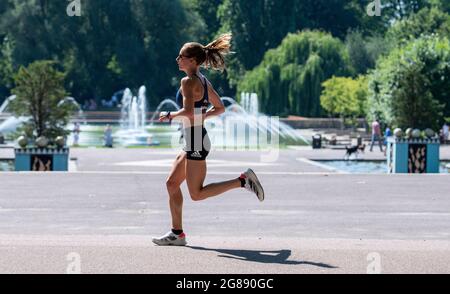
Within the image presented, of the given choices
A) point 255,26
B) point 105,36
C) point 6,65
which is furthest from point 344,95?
point 6,65

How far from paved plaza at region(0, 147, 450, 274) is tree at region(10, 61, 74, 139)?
10248 mm

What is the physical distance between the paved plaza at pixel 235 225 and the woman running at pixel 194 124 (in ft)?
1.43

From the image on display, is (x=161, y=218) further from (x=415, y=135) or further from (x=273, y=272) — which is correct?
(x=415, y=135)

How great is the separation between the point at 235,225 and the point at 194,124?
3.42 m

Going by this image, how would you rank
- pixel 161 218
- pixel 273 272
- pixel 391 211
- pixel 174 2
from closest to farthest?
1. pixel 273 272
2. pixel 161 218
3. pixel 391 211
4. pixel 174 2

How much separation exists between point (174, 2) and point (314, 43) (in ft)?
62.8

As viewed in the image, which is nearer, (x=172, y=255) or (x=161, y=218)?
(x=172, y=255)

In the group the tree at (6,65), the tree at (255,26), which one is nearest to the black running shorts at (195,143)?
the tree at (6,65)

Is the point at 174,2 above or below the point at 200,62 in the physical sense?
above

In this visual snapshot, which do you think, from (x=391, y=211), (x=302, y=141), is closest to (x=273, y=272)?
(x=391, y=211)

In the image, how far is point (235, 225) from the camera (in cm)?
1306

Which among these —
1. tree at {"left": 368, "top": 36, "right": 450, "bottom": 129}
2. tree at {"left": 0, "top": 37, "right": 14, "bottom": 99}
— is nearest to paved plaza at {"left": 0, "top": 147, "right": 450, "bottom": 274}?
tree at {"left": 368, "top": 36, "right": 450, "bottom": 129}

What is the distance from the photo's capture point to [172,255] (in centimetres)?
930

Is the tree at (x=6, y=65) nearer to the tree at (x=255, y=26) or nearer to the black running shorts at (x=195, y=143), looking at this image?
the tree at (x=255, y=26)
